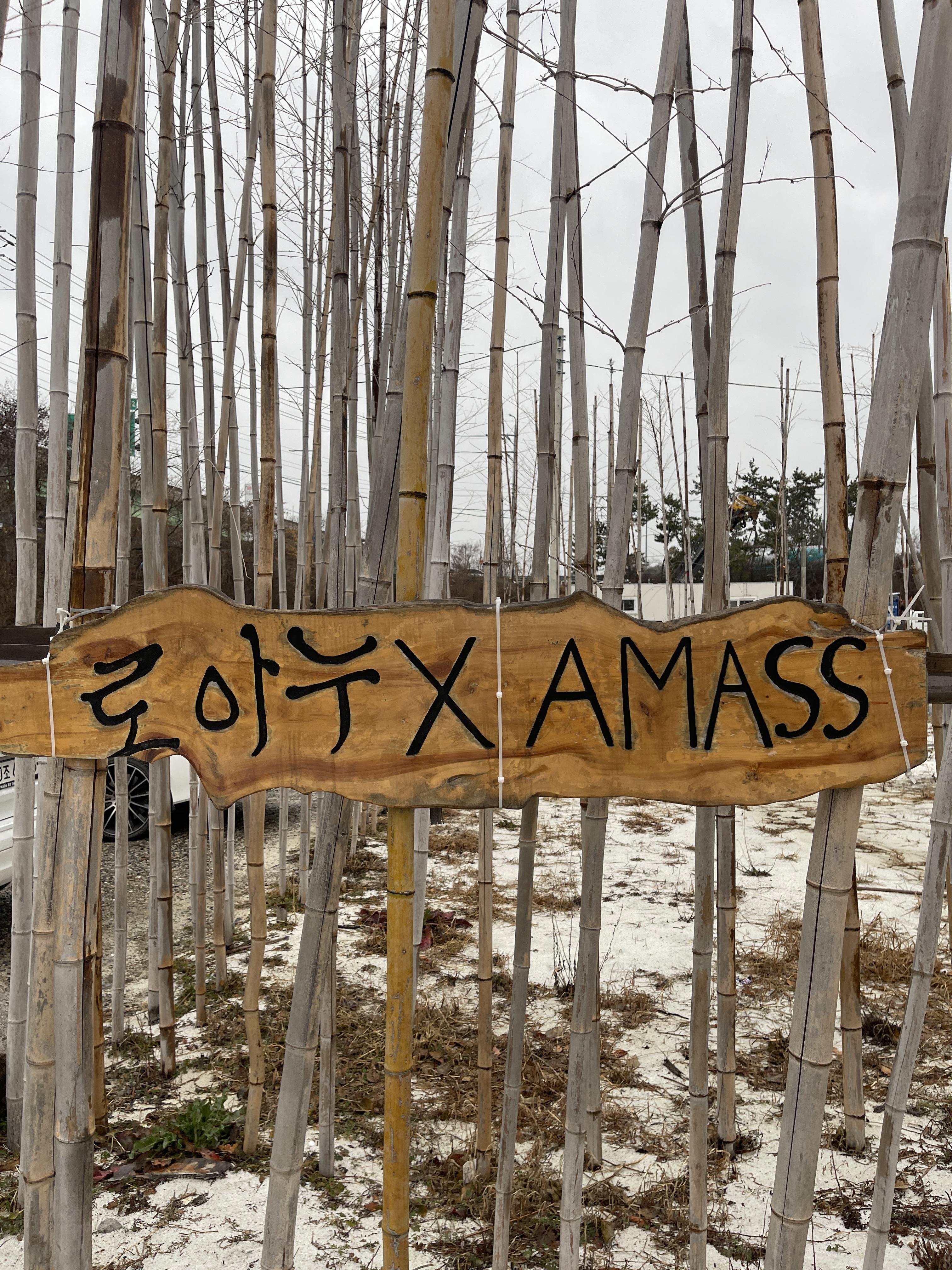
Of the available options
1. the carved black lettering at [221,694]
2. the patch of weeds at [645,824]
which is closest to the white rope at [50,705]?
the carved black lettering at [221,694]

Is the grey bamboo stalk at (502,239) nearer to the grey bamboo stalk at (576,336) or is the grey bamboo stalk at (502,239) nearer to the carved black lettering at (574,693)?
the grey bamboo stalk at (576,336)

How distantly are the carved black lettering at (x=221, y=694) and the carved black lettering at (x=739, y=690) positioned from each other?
48 cm

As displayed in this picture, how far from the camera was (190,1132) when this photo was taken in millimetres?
1618

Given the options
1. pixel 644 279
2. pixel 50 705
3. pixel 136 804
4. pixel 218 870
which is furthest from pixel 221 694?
pixel 136 804

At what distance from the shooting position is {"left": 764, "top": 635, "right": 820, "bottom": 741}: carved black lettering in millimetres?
815

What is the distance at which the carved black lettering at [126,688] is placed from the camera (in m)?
0.87

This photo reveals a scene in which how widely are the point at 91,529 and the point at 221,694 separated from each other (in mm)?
221

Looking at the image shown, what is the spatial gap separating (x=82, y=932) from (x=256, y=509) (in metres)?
0.72

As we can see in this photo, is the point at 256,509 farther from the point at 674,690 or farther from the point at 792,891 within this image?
the point at 792,891

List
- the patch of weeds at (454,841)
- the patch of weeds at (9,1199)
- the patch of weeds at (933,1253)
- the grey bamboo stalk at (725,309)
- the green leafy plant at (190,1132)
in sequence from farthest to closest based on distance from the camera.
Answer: the patch of weeds at (454,841), the green leafy plant at (190,1132), the patch of weeds at (9,1199), the patch of weeds at (933,1253), the grey bamboo stalk at (725,309)

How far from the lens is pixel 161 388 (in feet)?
4.86

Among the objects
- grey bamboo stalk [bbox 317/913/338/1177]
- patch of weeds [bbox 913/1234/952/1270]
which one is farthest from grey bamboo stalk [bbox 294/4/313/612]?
patch of weeds [bbox 913/1234/952/1270]

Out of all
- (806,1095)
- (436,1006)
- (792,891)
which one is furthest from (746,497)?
(806,1095)

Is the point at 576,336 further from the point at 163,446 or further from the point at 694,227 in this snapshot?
the point at 163,446
